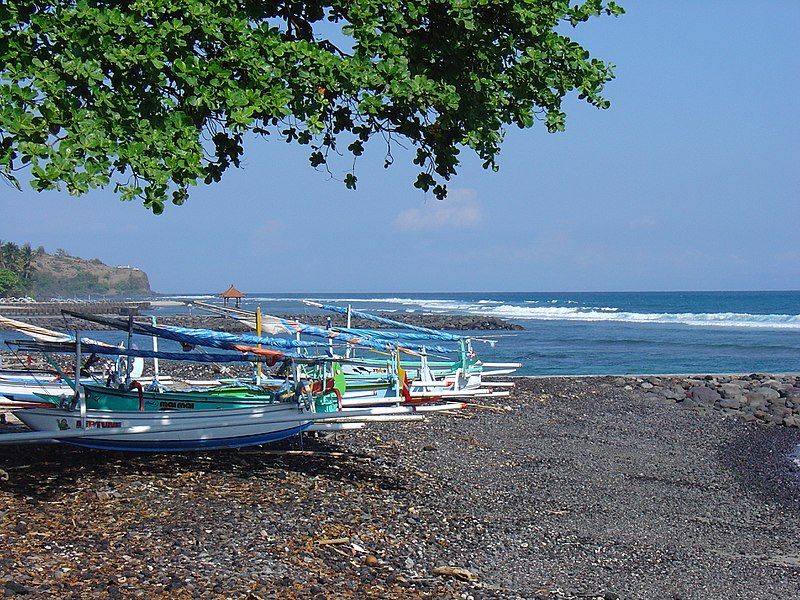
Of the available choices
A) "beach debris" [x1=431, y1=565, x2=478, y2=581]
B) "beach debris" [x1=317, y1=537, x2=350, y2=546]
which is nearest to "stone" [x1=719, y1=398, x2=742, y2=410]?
"beach debris" [x1=431, y1=565, x2=478, y2=581]

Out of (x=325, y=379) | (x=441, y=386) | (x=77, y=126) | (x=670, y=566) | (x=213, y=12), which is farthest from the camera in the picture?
(x=441, y=386)

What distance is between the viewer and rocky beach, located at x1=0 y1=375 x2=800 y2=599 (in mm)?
7938

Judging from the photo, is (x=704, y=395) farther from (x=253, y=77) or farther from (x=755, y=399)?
(x=253, y=77)

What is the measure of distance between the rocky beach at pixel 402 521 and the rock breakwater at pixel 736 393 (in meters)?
5.67

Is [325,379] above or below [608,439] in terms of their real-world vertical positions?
above

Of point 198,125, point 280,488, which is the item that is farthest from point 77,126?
point 280,488

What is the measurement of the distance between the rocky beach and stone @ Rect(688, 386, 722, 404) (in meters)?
7.17

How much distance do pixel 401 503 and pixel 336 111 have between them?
472 centimetres

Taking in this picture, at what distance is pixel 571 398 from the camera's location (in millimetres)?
22609

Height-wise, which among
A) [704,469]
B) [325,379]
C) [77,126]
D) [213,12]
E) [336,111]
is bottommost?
[704,469]

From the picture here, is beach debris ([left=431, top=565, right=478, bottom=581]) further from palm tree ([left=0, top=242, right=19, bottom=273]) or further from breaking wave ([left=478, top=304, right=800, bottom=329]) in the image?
palm tree ([left=0, top=242, right=19, bottom=273])

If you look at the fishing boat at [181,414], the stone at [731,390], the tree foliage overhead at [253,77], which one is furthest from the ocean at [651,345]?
the tree foliage overhead at [253,77]

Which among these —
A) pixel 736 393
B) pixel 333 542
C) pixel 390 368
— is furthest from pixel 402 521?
pixel 736 393

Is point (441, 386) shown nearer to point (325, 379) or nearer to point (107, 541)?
point (325, 379)
